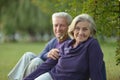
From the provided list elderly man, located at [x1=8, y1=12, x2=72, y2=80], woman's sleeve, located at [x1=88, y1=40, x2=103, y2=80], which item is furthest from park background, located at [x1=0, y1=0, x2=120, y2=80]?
woman's sleeve, located at [x1=88, y1=40, x2=103, y2=80]

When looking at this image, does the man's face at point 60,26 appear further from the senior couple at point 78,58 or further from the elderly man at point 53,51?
the senior couple at point 78,58

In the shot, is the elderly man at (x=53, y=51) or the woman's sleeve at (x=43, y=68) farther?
the elderly man at (x=53, y=51)

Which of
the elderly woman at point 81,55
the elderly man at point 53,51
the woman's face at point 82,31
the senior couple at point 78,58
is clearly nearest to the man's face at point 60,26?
the elderly man at point 53,51

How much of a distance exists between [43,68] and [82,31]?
3.15 ft

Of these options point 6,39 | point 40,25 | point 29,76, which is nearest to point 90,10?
point 29,76

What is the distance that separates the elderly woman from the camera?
16.2 feet

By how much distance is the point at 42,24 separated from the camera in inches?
1487

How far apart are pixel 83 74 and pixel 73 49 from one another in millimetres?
321

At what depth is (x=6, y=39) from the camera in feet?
155

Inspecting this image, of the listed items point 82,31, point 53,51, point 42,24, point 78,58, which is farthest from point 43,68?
point 42,24

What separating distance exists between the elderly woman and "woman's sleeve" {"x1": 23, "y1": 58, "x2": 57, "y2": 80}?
38 centimetres

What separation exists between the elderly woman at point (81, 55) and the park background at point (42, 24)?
1.95 meters

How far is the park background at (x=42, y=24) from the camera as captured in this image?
7.37 metres

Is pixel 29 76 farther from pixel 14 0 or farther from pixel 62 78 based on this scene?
pixel 14 0
